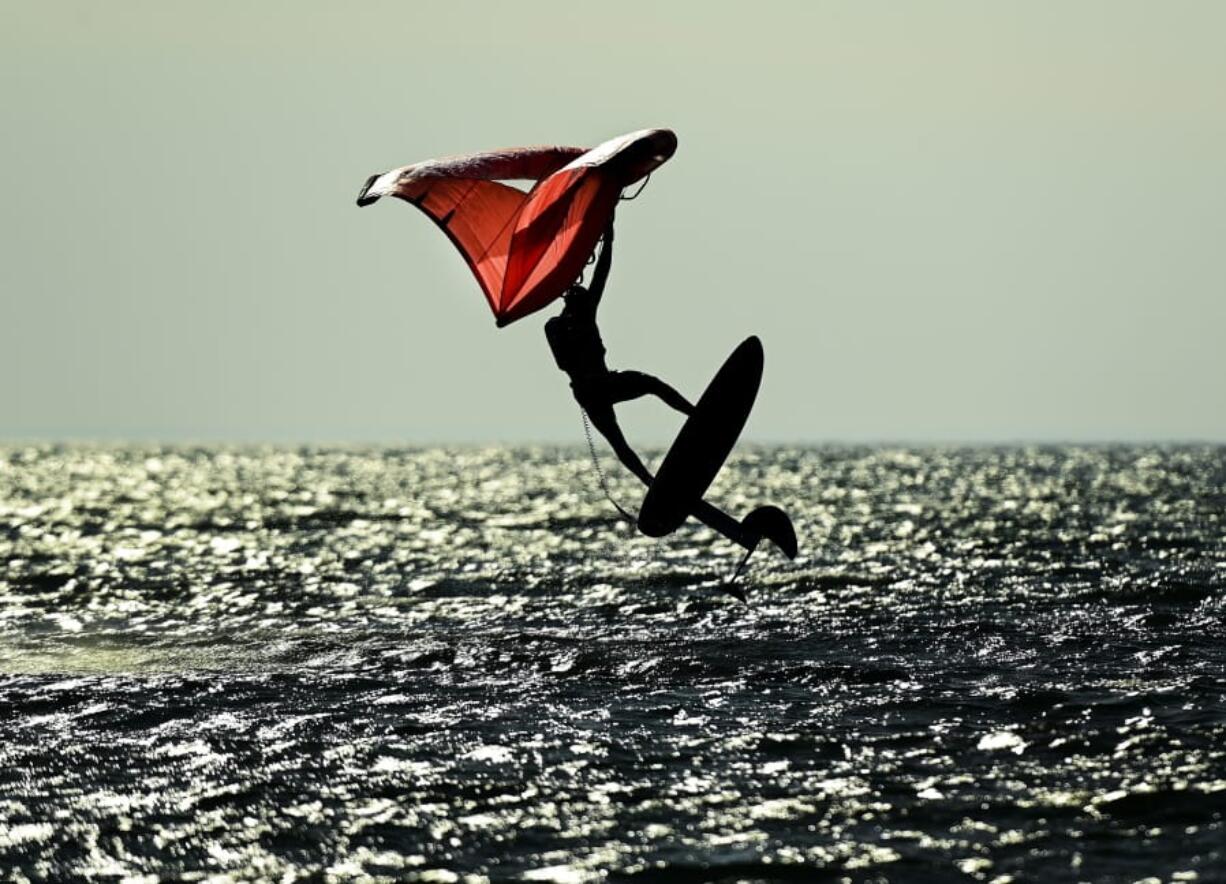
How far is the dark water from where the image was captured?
34.4ft

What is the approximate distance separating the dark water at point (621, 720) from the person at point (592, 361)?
3.14m

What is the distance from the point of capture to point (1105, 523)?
44.6 metres

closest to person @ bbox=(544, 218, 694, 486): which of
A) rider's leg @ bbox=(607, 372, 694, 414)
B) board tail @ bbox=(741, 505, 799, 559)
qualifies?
rider's leg @ bbox=(607, 372, 694, 414)

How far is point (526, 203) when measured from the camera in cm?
1394

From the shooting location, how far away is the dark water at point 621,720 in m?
10.5

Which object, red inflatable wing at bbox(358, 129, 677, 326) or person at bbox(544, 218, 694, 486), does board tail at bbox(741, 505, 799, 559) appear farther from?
red inflatable wing at bbox(358, 129, 677, 326)

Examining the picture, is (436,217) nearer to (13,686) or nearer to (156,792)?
(156,792)

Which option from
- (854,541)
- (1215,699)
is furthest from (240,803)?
(854,541)

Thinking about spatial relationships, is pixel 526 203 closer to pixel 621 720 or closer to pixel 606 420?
pixel 606 420

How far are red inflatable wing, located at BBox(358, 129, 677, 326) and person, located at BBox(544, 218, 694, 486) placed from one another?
54cm

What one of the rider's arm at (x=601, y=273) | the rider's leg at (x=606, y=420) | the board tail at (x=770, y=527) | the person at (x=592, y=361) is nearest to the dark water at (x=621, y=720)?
the board tail at (x=770, y=527)

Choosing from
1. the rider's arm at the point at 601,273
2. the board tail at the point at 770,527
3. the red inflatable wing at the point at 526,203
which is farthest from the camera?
the board tail at the point at 770,527


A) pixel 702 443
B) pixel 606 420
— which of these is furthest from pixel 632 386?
pixel 702 443

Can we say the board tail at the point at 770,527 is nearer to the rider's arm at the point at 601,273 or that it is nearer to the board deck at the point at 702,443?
the board deck at the point at 702,443
